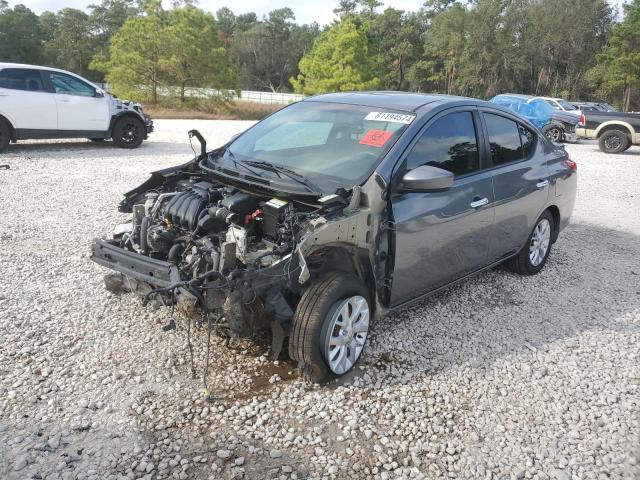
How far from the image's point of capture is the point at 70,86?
37.5 ft

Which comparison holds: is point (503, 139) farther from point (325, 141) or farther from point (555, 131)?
point (555, 131)

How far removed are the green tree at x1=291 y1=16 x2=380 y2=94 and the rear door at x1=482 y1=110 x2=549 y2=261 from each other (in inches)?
1258

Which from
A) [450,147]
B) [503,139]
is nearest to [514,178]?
[503,139]

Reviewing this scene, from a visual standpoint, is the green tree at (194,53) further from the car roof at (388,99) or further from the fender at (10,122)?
the car roof at (388,99)

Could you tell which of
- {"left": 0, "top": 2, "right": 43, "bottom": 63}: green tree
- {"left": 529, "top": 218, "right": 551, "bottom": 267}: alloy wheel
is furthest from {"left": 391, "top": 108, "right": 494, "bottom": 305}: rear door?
{"left": 0, "top": 2, "right": 43, "bottom": 63}: green tree

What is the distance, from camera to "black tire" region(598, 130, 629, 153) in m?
16.8

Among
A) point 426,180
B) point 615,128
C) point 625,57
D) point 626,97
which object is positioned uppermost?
point 625,57

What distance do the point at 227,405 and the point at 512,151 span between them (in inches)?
133

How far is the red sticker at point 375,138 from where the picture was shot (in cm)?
385

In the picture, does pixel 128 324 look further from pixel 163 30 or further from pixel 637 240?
pixel 163 30

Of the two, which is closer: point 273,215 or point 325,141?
point 273,215

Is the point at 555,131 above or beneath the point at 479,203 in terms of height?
above

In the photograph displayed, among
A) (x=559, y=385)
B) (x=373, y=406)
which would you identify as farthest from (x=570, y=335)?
(x=373, y=406)

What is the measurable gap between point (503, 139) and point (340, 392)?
2771mm
